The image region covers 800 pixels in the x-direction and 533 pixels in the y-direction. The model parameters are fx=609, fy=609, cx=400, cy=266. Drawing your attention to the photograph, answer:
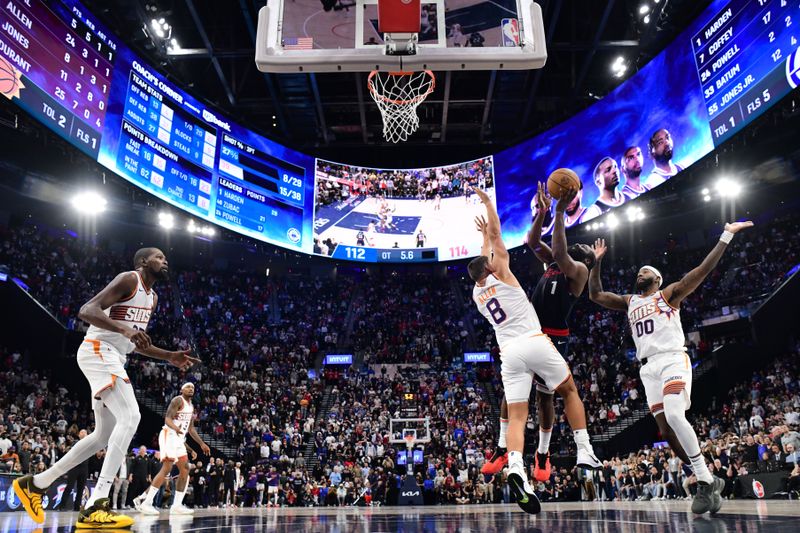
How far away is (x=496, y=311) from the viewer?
5.42m

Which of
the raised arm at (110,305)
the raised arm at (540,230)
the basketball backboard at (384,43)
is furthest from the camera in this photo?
the basketball backboard at (384,43)

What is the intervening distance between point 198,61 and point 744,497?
22392 mm

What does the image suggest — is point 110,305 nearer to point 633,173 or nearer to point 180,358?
point 180,358

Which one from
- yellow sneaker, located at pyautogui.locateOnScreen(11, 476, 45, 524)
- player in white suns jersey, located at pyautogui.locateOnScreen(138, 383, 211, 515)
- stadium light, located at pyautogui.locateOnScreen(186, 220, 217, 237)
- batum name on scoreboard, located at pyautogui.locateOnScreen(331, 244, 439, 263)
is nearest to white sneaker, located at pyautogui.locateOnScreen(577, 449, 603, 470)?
yellow sneaker, located at pyautogui.locateOnScreen(11, 476, 45, 524)

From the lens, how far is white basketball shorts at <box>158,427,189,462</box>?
346 inches

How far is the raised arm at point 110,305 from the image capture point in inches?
173

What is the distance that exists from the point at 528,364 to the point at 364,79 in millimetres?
18701

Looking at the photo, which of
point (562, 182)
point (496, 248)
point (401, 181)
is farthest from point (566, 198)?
point (401, 181)

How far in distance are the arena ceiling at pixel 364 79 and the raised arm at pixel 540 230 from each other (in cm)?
1394

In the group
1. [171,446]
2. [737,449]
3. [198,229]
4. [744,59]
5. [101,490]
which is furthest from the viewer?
[198,229]

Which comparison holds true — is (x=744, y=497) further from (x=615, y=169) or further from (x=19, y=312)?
(x=19, y=312)

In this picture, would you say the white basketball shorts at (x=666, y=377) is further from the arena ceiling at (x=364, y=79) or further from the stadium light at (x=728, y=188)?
the stadium light at (x=728, y=188)

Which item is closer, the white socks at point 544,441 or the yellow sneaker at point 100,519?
the yellow sneaker at point 100,519

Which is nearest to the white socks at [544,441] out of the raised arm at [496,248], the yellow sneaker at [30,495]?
the raised arm at [496,248]
